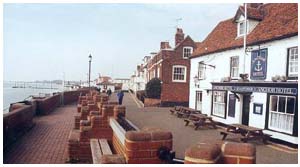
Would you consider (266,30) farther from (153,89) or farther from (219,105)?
(153,89)

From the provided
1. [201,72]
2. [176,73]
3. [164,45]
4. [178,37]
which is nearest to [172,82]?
[176,73]

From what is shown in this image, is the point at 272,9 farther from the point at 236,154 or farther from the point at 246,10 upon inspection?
the point at 236,154

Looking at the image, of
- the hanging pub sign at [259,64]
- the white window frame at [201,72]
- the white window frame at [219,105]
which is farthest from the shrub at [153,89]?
→ the hanging pub sign at [259,64]

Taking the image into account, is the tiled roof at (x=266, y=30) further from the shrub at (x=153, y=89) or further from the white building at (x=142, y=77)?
the white building at (x=142, y=77)

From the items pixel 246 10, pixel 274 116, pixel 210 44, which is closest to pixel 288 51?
pixel 274 116

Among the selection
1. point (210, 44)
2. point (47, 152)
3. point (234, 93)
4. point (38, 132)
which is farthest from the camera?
point (210, 44)

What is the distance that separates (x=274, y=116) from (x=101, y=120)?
24.3 ft

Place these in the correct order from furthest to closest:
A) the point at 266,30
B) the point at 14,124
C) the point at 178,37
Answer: the point at 178,37
the point at 266,30
the point at 14,124

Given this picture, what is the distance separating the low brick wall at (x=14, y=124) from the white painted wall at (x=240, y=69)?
9178 mm

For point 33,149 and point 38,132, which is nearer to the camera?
point 33,149

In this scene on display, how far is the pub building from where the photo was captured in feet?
34.6

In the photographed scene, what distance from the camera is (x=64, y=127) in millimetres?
11781

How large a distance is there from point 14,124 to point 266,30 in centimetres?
1069

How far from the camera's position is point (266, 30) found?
1266cm
